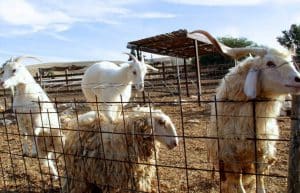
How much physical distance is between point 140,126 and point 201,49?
38.4 feet

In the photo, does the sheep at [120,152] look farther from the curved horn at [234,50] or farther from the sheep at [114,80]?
the sheep at [114,80]

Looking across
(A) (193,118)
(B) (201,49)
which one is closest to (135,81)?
(A) (193,118)

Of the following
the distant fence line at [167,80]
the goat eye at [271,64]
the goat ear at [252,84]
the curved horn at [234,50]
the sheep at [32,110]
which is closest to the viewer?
the goat ear at [252,84]

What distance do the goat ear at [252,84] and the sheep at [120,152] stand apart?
2.79 feet

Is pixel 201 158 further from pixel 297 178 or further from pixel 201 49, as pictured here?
pixel 201 49

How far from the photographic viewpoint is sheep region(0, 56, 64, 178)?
594cm

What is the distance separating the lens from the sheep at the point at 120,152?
3869 mm

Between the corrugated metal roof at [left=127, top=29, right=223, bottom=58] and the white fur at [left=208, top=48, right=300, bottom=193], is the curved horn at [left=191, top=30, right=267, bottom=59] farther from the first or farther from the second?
the corrugated metal roof at [left=127, top=29, right=223, bottom=58]

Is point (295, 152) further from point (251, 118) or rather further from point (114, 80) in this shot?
point (114, 80)

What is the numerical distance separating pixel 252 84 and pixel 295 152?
1123 millimetres

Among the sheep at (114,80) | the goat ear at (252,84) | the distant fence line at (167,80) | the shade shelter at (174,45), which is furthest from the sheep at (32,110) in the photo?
the distant fence line at (167,80)

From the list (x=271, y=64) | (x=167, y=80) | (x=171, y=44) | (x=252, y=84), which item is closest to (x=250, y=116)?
(x=252, y=84)

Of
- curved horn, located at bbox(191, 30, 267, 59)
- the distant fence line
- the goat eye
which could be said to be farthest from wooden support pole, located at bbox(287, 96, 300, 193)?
the distant fence line

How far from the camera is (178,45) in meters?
13.9
